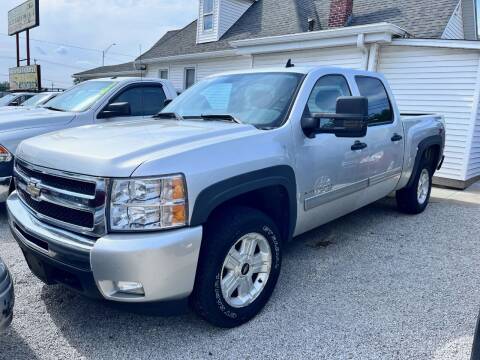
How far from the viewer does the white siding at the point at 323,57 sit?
1011 centimetres

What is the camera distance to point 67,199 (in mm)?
2523

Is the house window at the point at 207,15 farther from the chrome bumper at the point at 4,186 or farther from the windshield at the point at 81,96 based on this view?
the chrome bumper at the point at 4,186

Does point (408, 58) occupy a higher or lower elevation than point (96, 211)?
higher

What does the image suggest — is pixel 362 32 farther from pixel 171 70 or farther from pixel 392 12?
pixel 171 70

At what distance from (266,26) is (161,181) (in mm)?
13134

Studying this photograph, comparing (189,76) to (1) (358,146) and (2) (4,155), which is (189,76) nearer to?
(2) (4,155)

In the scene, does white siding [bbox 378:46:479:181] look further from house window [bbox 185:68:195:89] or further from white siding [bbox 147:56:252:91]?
house window [bbox 185:68:195:89]

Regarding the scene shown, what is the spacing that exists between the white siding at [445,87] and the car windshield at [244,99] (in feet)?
20.3

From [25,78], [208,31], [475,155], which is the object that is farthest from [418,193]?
[25,78]

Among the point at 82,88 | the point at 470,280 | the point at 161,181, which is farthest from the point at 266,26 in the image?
the point at 161,181

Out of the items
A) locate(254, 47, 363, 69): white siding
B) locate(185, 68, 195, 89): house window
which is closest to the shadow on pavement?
locate(254, 47, 363, 69): white siding

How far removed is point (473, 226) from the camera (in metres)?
5.60

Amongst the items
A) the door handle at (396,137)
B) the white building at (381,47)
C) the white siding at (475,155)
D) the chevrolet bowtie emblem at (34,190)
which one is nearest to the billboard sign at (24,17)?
the white building at (381,47)

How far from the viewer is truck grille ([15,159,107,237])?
2.36 metres
